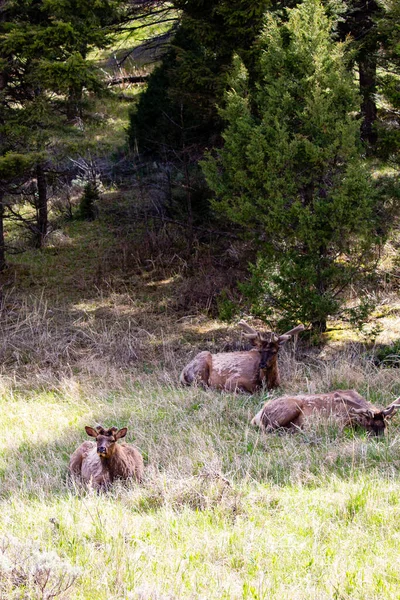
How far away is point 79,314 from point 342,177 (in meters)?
6.30

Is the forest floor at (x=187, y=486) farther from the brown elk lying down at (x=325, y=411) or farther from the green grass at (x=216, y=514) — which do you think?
the brown elk lying down at (x=325, y=411)

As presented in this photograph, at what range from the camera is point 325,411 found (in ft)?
25.6

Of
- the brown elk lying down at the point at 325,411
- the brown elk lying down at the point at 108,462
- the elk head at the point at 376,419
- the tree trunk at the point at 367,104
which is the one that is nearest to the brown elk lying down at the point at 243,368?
the brown elk lying down at the point at 325,411

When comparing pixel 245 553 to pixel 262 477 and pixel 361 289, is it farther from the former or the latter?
pixel 361 289

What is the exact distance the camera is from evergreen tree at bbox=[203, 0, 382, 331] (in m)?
11.8

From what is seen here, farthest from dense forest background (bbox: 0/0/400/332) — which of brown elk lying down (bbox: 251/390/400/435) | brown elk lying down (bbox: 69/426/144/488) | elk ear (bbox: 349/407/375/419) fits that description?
brown elk lying down (bbox: 69/426/144/488)

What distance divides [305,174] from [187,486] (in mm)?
8088

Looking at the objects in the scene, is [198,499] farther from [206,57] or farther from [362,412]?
[206,57]

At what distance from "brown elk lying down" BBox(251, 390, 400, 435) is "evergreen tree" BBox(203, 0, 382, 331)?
384cm

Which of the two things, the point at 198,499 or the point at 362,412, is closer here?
the point at 198,499

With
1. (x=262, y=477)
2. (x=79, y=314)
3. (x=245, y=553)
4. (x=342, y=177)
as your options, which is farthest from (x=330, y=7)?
(x=245, y=553)

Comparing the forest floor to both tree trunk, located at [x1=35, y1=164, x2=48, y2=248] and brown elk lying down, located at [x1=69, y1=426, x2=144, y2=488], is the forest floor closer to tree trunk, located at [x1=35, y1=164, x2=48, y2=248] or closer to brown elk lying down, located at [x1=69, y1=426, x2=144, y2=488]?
brown elk lying down, located at [x1=69, y1=426, x2=144, y2=488]

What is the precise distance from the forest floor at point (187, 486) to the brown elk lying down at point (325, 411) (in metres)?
0.21

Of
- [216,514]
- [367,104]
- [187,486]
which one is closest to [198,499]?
[187,486]
